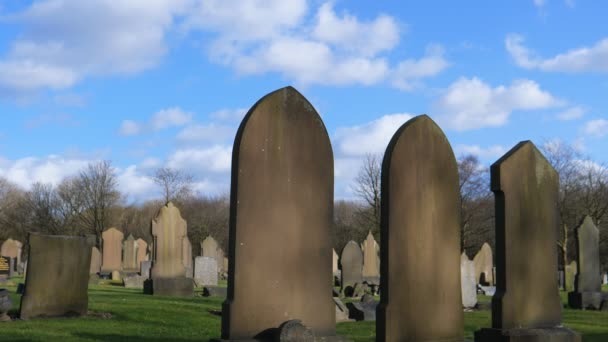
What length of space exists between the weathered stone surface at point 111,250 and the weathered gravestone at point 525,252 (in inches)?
1214

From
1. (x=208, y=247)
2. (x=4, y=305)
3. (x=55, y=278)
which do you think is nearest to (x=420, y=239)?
(x=55, y=278)

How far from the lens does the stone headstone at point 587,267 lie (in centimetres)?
1805

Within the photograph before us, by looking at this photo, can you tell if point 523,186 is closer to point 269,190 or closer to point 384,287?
point 384,287

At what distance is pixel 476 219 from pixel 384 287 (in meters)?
43.2

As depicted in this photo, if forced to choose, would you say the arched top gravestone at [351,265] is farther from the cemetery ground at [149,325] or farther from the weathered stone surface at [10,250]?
the weathered stone surface at [10,250]

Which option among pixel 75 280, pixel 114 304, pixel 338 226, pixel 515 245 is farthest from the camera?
pixel 338 226

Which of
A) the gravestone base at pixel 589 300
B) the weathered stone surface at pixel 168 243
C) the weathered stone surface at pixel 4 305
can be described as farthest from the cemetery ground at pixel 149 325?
the weathered stone surface at pixel 168 243

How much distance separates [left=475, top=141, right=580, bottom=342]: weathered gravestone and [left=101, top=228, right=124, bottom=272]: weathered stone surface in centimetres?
3083

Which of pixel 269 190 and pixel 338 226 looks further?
pixel 338 226

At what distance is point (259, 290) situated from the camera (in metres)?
6.09

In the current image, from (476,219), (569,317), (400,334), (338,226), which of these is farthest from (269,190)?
(338,226)

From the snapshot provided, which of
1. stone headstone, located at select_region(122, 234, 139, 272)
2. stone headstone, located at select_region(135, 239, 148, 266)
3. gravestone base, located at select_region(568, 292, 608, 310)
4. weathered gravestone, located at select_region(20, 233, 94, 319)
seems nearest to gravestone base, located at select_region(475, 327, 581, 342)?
weathered gravestone, located at select_region(20, 233, 94, 319)

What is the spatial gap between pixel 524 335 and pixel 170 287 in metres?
12.3

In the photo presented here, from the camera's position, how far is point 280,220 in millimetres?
6238
